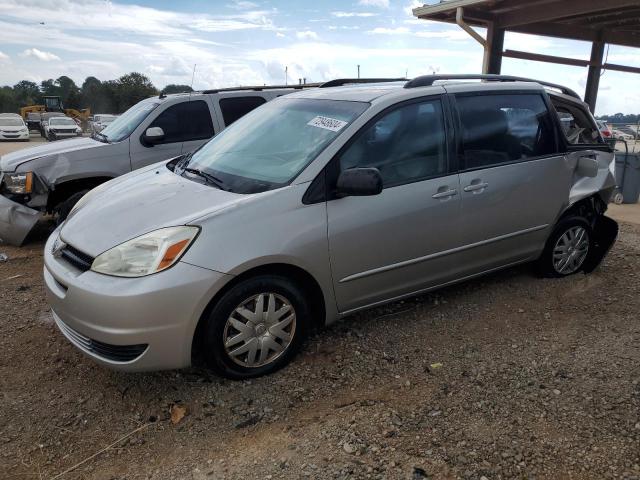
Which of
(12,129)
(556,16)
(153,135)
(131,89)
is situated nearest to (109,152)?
(153,135)

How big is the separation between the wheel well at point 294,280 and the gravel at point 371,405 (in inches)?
11.7

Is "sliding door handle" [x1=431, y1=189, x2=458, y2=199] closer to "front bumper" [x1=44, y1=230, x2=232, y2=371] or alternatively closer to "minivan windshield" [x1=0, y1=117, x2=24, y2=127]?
"front bumper" [x1=44, y1=230, x2=232, y2=371]

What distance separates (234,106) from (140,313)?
4.68m

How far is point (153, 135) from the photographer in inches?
245

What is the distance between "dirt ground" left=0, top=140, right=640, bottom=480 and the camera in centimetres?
245

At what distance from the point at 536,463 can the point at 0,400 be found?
2.84 metres

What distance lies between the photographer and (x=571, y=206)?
14.7ft

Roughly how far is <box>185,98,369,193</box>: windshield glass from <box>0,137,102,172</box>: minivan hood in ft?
9.13

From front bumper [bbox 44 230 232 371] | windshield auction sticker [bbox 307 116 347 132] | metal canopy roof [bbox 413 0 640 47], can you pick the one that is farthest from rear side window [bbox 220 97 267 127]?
metal canopy roof [bbox 413 0 640 47]

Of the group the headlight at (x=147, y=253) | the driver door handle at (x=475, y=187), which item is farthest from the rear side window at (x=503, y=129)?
the headlight at (x=147, y=253)

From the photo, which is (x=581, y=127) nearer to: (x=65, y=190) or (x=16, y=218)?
(x=65, y=190)

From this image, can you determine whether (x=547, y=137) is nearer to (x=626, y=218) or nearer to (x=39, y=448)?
(x=39, y=448)

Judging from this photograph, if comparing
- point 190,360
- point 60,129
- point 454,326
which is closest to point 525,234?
point 454,326

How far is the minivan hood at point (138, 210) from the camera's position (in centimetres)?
290
